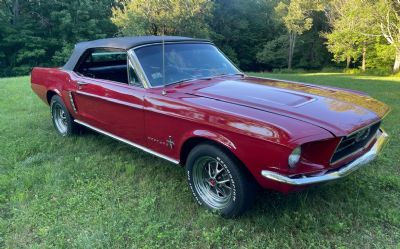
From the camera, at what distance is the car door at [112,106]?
12.8 ft

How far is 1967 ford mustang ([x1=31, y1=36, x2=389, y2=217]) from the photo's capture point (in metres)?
2.73

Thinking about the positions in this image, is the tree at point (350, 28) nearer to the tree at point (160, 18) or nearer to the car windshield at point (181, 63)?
the tree at point (160, 18)

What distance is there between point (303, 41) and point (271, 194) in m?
38.9

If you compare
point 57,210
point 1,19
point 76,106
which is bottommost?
point 57,210

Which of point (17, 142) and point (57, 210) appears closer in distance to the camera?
point (57, 210)

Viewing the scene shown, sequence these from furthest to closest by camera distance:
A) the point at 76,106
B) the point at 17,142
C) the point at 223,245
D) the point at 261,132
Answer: the point at 17,142
the point at 76,106
the point at 223,245
the point at 261,132

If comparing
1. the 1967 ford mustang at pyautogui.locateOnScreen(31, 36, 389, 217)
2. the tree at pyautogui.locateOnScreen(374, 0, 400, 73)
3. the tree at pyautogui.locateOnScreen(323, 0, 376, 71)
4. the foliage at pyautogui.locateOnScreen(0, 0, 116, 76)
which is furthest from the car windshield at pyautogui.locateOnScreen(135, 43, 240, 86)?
the foliage at pyautogui.locateOnScreen(0, 0, 116, 76)

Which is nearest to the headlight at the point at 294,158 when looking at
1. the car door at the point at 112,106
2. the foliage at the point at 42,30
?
the car door at the point at 112,106

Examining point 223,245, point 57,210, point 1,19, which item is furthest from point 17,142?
point 1,19

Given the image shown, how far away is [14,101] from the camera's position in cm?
875

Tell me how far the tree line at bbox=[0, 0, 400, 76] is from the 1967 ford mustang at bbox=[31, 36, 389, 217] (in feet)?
78.1

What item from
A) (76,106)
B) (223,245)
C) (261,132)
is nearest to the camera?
(261,132)

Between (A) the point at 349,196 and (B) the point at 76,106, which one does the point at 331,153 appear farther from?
(B) the point at 76,106

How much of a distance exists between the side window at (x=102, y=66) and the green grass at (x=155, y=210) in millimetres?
1206
